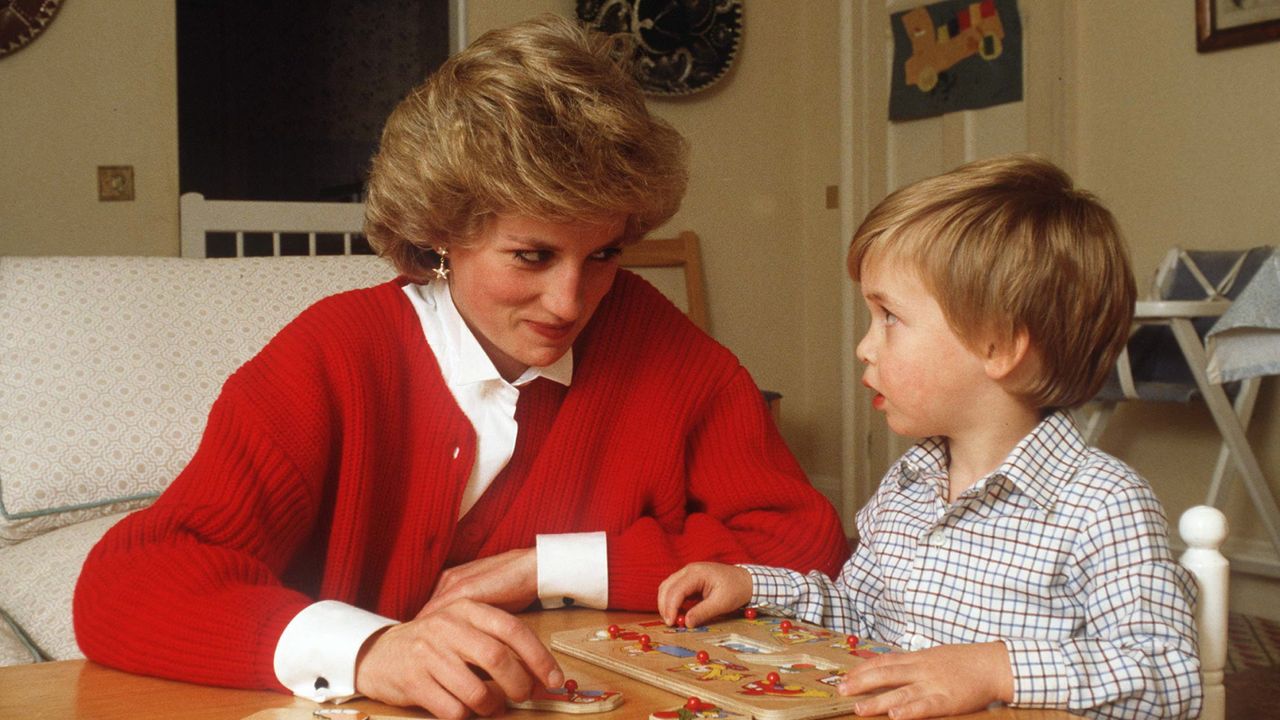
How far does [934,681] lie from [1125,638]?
0.20 meters

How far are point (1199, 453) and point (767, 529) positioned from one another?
3073mm

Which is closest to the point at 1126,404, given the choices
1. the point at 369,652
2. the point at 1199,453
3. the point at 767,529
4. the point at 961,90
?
the point at 1199,453

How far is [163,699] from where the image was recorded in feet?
2.88

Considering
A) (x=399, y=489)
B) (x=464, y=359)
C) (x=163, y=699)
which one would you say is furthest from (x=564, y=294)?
(x=163, y=699)

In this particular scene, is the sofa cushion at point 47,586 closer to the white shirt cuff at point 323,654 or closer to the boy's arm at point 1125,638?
the white shirt cuff at point 323,654

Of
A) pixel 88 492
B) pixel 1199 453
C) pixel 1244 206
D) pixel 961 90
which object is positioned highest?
pixel 961 90

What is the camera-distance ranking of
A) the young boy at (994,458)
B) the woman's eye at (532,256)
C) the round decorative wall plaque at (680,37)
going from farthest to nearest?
the round decorative wall plaque at (680,37) → the woman's eye at (532,256) → the young boy at (994,458)

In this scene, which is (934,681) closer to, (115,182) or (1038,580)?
(1038,580)

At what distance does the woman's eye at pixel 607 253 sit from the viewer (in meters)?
1.26

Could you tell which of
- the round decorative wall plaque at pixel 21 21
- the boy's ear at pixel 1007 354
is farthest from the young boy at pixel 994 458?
the round decorative wall plaque at pixel 21 21

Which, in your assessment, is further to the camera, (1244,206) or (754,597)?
(1244,206)

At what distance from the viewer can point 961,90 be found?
452cm

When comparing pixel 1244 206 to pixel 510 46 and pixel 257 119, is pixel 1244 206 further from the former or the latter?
pixel 257 119

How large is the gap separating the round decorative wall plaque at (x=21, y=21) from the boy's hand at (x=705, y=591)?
3664mm
